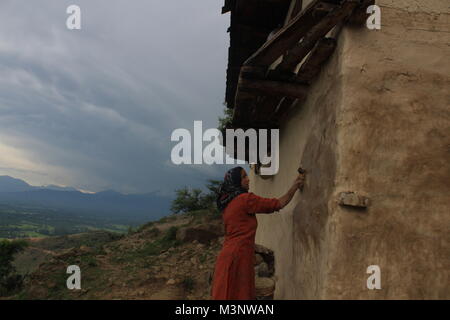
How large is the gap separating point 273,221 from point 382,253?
263 cm

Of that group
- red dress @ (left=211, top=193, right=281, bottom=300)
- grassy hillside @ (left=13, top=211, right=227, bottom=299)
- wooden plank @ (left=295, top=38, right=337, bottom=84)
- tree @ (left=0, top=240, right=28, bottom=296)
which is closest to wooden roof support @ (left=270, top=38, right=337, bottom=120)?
wooden plank @ (left=295, top=38, right=337, bottom=84)

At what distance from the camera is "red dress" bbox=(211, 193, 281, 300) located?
249 cm

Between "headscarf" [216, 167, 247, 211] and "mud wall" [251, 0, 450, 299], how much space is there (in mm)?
754

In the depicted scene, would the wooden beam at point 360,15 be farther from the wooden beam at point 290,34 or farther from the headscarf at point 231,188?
the headscarf at point 231,188

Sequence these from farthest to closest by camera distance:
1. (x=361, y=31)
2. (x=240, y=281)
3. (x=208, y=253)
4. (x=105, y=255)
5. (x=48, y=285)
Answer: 1. (x=105, y=255)
2. (x=208, y=253)
3. (x=48, y=285)
4. (x=240, y=281)
5. (x=361, y=31)

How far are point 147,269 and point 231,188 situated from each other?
6.17m

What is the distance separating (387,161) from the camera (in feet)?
6.77

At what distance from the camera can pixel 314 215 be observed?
2.35m

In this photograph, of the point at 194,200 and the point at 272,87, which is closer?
the point at 272,87

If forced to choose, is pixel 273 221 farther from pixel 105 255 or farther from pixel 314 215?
pixel 105 255

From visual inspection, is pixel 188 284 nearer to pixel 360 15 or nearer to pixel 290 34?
pixel 290 34

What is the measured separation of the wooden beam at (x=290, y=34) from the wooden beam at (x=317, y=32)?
0.19ft

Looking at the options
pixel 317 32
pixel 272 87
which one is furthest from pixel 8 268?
pixel 317 32

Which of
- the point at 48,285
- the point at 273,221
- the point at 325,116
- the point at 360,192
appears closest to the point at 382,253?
the point at 360,192
